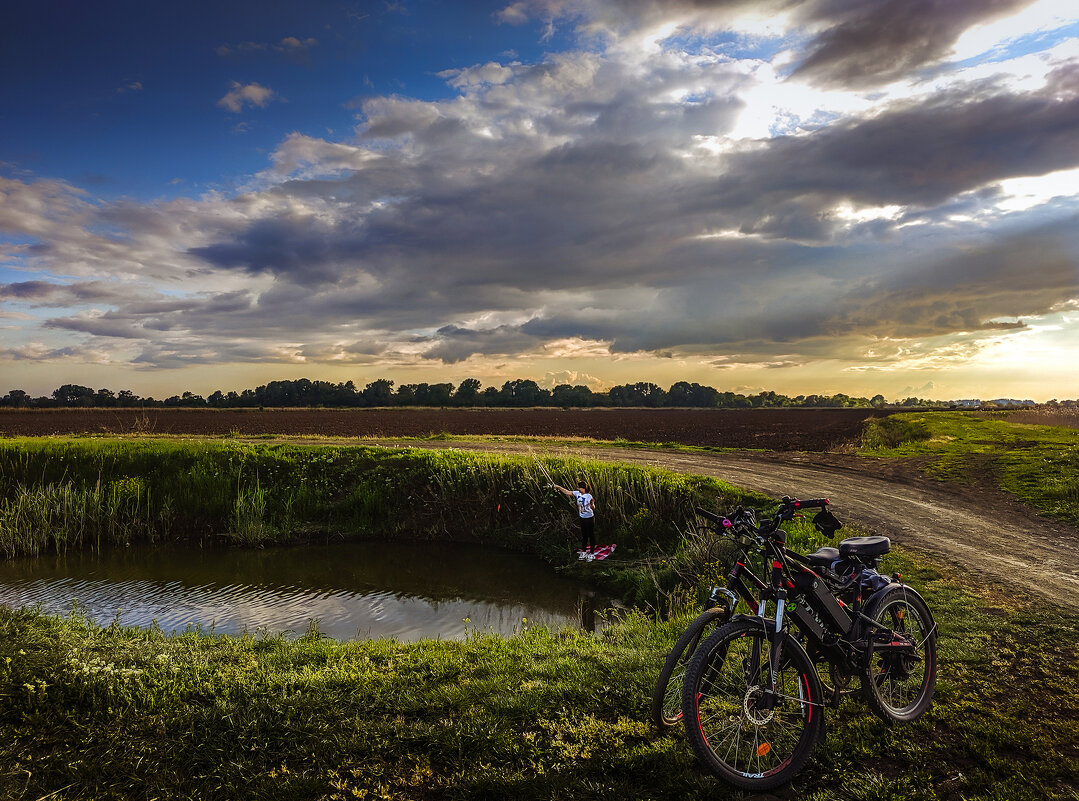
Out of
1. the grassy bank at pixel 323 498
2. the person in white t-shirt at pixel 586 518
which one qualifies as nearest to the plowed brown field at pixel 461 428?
the grassy bank at pixel 323 498

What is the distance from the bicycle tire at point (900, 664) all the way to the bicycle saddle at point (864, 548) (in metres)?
0.42

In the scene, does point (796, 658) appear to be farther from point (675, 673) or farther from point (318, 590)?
point (318, 590)

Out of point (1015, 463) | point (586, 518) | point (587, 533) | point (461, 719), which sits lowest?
point (587, 533)

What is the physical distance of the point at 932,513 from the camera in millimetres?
15453

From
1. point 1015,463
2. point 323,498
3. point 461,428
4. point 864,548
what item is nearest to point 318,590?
point 323,498

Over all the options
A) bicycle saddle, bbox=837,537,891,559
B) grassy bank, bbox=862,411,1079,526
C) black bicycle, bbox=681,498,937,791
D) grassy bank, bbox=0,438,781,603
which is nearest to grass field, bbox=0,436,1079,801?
black bicycle, bbox=681,498,937,791

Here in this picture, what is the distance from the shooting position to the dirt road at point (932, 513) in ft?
35.2

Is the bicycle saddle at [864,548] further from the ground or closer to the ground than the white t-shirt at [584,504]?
further from the ground

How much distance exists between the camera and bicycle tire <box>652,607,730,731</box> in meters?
5.00

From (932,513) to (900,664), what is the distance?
1178 centimetres

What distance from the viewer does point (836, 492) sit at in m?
17.9

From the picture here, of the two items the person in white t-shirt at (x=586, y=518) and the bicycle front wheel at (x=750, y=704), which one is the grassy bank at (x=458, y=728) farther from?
the person in white t-shirt at (x=586, y=518)

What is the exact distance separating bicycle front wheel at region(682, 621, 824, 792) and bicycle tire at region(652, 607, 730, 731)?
236 millimetres

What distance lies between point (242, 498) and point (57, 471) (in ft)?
28.3
